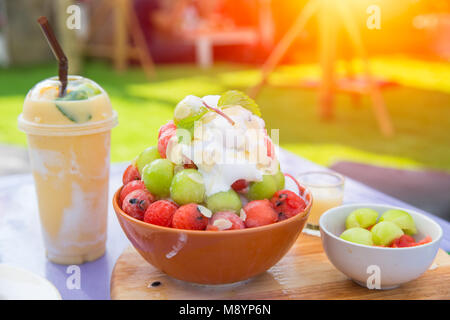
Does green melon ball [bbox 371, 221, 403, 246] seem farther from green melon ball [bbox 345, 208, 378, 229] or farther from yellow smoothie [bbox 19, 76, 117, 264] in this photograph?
yellow smoothie [bbox 19, 76, 117, 264]

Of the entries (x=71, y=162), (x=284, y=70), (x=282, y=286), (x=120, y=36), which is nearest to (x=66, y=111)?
(x=71, y=162)

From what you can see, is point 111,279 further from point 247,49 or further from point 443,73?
point 247,49

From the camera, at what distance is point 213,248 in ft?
2.39

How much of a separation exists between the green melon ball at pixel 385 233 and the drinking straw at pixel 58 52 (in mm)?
591

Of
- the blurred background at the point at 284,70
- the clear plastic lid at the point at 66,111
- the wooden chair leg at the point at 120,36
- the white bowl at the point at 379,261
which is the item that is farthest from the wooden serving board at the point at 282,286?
the wooden chair leg at the point at 120,36

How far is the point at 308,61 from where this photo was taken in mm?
7426

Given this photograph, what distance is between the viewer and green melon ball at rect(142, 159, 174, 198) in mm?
785

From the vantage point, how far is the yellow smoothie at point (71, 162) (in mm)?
892

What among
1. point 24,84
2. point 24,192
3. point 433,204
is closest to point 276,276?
point 24,192

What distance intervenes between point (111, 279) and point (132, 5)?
6.33 meters

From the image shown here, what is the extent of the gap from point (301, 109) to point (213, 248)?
425cm

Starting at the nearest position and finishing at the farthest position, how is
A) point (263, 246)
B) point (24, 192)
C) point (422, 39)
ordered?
point (263, 246), point (24, 192), point (422, 39)

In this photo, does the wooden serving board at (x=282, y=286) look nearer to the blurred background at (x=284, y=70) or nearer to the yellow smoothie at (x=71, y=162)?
the yellow smoothie at (x=71, y=162)

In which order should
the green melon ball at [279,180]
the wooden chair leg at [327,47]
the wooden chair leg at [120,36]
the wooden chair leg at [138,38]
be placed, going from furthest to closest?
the wooden chair leg at [138,38], the wooden chair leg at [120,36], the wooden chair leg at [327,47], the green melon ball at [279,180]
